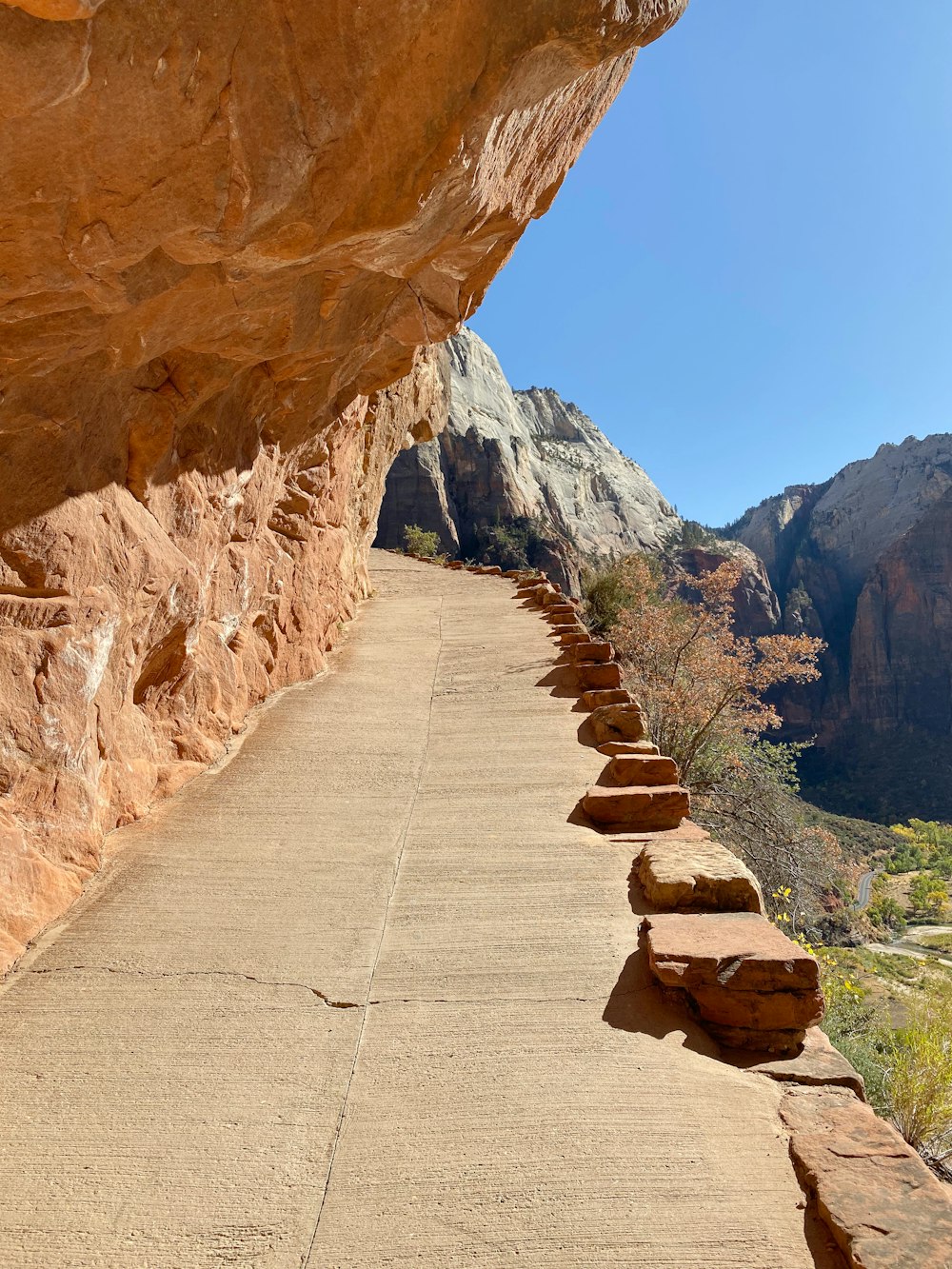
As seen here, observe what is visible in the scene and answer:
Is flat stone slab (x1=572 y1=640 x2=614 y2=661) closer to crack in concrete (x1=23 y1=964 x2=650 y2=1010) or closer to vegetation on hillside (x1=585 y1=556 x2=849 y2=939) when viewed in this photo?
vegetation on hillside (x1=585 y1=556 x2=849 y2=939)

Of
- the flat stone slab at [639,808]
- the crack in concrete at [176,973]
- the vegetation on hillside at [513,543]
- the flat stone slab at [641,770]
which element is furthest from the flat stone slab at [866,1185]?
the vegetation on hillside at [513,543]

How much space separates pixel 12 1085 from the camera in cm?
248

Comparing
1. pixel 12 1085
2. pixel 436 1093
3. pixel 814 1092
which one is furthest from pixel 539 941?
pixel 12 1085

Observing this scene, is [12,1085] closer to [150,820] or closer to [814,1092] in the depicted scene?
[150,820]

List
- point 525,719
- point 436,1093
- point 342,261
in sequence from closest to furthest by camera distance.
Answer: point 436,1093 → point 342,261 → point 525,719

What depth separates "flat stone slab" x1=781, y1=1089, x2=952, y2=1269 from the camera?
6.02 ft

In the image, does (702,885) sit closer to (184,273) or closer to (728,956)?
(728,956)

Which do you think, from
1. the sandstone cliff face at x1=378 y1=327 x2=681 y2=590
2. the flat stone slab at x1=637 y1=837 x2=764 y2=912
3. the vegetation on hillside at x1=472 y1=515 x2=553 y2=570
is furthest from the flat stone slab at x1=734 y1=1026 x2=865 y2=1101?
the vegetation on hillside at x1=472 y1=515 x2=553 y2=570

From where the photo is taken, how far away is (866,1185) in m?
2.06

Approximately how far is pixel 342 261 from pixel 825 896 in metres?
14.1

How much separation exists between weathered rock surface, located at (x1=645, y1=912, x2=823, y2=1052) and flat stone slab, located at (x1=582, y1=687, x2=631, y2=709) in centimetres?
330

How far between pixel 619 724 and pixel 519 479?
46.8 meters

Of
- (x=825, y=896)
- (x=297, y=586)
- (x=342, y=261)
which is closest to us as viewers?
(x=342, y=261)

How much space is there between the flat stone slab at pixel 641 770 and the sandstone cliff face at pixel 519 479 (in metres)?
32.2
